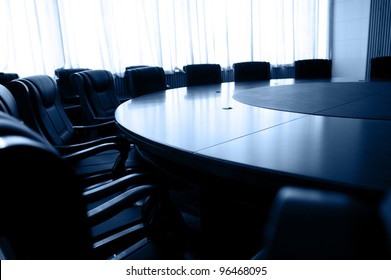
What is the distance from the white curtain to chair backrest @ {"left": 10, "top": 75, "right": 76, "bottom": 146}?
2306mm

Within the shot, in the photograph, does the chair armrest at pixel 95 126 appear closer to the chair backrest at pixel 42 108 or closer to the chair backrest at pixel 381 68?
the chair backrest at pixel 42 108

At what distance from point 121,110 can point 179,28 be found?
2.88 metres

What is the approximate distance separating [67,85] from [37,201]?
11.2 ft

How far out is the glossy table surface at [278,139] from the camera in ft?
2.33

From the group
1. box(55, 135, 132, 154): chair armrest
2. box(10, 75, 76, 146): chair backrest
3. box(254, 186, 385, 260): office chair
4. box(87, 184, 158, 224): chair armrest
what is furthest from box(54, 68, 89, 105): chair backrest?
box(254, 186, 385, 260): office chair

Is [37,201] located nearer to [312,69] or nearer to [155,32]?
[312,69]

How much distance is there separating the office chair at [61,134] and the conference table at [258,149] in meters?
0.14

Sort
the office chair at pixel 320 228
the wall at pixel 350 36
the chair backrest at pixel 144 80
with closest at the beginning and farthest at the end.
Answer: the office chair at pixel 320 228 < the chair backrest at pixel 144 80 < the wall at pixel 350 36

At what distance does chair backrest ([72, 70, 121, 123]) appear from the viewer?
214 cm

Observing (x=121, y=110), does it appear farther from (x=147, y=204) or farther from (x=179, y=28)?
(x=179, y=28)

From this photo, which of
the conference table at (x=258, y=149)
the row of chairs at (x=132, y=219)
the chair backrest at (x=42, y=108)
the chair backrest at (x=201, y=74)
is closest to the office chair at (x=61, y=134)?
the chair backrest at (x=42, y=108)

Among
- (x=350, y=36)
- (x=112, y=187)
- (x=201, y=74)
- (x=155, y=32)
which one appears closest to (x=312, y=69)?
(x=201, y=74)

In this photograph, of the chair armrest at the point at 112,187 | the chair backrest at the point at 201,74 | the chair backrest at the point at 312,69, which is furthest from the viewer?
the chair backrest at the point at 312,69
